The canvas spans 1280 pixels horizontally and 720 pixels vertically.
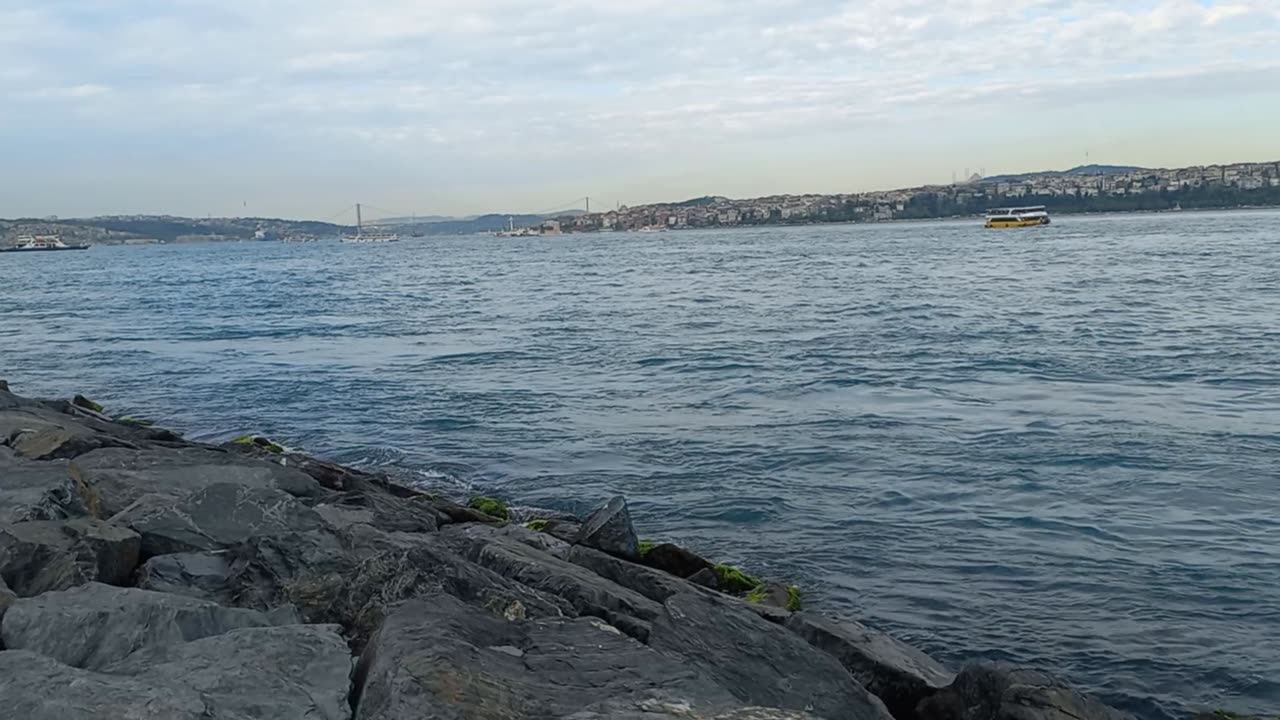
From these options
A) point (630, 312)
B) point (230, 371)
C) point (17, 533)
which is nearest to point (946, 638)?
point (17, 533)

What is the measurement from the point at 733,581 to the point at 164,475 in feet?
14.2

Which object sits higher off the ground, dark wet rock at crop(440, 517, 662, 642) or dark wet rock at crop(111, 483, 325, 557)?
dark wet rock at crop(111, 483, 325, 557)

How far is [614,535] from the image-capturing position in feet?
24.9

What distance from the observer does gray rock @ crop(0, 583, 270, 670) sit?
4266 mm

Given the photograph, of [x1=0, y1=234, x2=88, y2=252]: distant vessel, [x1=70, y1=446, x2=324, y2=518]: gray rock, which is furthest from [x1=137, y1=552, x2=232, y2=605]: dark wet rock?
[x1=0, y1=234, x2=88, y2=252]: distant vessel

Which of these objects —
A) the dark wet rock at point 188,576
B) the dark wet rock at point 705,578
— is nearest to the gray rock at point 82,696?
the dark wet rock at point 188,576

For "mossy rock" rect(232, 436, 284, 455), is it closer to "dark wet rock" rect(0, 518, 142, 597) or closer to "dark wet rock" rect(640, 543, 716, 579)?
"dark wet rock" rect(640, 543, 716, 579)

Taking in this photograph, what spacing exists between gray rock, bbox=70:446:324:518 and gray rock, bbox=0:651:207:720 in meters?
3.56

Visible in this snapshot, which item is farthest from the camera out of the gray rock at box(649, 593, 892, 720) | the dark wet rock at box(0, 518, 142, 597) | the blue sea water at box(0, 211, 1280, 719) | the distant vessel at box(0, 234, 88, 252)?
the distant vessel at box(0, 234, 88, 252)

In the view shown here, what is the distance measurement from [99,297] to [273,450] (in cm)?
3927

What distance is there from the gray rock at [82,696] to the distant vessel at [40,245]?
16543 cm

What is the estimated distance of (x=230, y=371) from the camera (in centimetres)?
2119

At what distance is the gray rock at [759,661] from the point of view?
15.5 feet

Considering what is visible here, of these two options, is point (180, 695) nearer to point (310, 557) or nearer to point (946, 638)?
point (310, 557)
